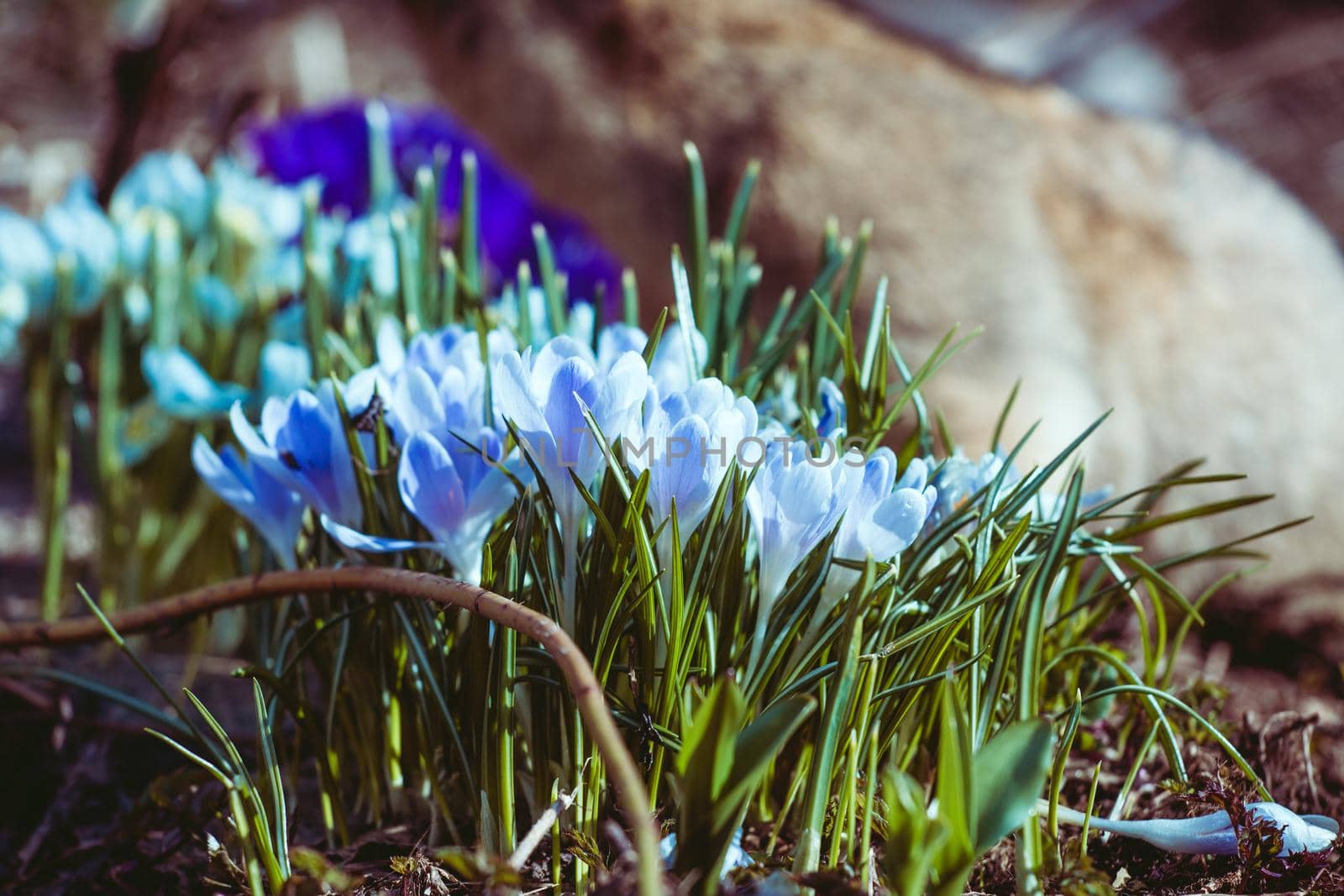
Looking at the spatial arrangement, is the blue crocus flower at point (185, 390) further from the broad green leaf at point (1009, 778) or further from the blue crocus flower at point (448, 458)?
the broad green leaf at point (1009, 778)

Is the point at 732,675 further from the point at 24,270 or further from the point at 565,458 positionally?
the point at 24,270

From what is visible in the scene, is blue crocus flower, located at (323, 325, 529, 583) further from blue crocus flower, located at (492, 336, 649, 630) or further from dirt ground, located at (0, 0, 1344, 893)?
dirt ground, located at (0, 0, 1344, 893)

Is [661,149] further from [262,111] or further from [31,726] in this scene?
[31,726]

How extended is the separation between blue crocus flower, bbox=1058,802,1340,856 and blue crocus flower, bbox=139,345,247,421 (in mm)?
808

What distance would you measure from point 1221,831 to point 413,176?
4.95 feet

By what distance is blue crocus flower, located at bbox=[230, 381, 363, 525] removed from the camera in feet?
1.90

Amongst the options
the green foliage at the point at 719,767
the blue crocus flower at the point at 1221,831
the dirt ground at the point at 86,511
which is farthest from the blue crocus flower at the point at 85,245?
the blue crocus flower at the point at 1221,831

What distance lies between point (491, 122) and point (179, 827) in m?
1.53

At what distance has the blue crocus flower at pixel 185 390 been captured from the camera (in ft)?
3.06

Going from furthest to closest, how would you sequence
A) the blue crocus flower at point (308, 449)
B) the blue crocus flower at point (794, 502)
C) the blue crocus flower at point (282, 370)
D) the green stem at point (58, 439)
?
the green stem at point (58, 439), the blue crocus flower at point (282, 370), the blue crocus flower at point (308, 449), the blue crocus flower at point (794, 502)

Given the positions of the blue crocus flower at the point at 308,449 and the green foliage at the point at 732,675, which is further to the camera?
the blue crocus flower at the point at 308,449

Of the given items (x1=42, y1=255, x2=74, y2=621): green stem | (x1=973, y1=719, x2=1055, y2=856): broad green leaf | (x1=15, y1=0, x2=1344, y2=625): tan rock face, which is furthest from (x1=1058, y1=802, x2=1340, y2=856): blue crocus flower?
(x1=42, y1=255, x2=74, y2=621): green stem

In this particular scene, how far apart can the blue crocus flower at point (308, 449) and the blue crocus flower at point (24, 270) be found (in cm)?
69

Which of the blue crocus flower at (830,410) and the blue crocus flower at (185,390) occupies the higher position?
the blue crocus flower at (830,410)
